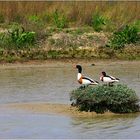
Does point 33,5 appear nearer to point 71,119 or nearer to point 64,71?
point 64,71

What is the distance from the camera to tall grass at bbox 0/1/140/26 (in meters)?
31.4

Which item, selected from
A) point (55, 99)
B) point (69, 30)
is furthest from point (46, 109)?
point (69, 30)

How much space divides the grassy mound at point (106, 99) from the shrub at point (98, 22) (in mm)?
13604

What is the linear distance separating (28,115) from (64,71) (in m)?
8.52

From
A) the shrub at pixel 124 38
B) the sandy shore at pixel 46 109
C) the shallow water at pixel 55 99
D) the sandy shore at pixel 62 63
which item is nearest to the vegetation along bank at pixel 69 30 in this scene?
the shrub at pixel 124 38

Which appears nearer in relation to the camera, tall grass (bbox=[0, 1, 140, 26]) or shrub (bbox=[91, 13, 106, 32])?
shrub (bbox=[91, 13, 106, 32])

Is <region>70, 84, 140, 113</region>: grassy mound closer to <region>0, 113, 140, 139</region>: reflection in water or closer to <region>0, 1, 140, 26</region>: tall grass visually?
<region>0, 113, 140, 139</region>: reflection in water

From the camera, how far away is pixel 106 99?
1577 cm

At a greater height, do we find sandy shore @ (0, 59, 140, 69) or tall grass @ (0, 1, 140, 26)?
tall grass @ (0, 1, 140, 26)

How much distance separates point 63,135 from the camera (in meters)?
13.9

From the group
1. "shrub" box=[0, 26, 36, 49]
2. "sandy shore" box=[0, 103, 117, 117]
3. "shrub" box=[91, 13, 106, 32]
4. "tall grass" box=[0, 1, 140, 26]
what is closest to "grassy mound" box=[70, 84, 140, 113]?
"sandy shore" box=[0, 103, 117, 117]

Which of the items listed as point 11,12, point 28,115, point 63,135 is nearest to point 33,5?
point 11,12

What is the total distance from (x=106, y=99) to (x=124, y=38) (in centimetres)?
1260

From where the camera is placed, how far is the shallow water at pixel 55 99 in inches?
556
